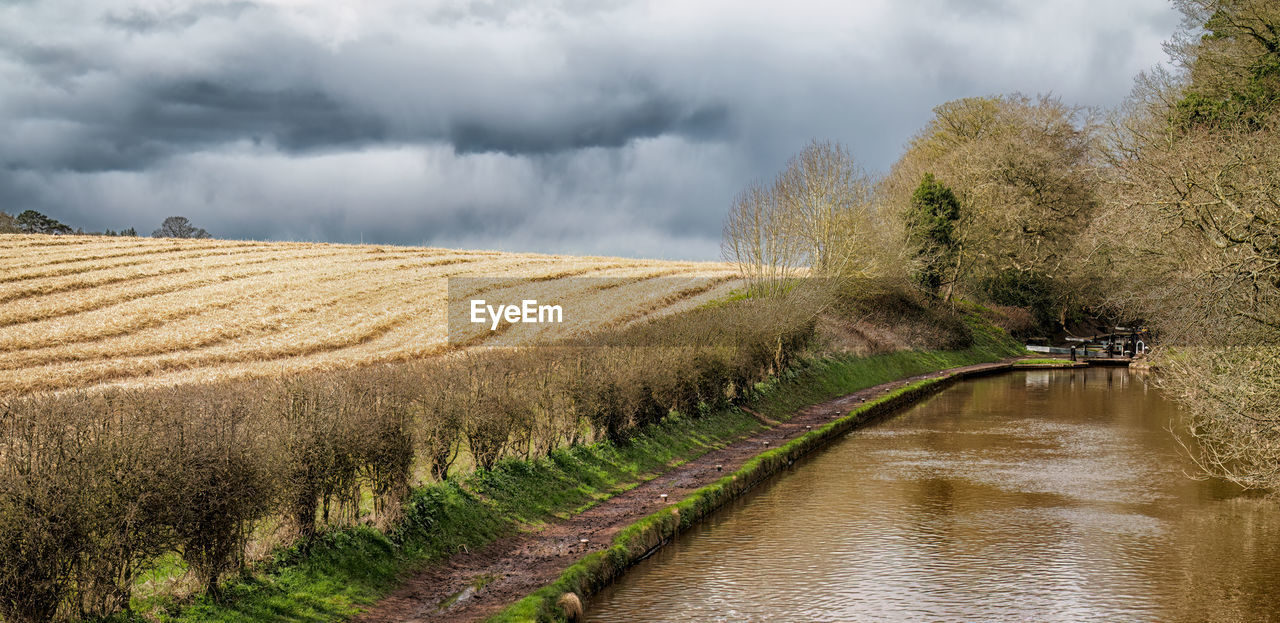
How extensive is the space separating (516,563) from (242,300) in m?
32.0

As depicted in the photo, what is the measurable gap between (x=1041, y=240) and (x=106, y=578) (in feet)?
188

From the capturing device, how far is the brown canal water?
11.3 meters

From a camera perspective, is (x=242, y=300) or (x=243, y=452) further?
(x=242, y=300)

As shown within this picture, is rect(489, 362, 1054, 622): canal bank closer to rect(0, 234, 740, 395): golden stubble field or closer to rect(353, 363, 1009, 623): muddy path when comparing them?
rect(353, 363, 1009, 623): muddy path

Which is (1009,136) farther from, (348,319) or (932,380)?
(348,319)

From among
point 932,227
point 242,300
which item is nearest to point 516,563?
point 242,300

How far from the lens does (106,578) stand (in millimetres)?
8297

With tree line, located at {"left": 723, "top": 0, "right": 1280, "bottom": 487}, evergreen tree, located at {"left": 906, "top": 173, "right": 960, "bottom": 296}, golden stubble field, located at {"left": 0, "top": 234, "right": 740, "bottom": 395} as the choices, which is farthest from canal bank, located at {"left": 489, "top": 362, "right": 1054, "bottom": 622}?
evergreen tree, located at {"left": 906, "top": 173, "right": 960, "bottom": 296}

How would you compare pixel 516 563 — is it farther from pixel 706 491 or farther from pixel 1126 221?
pixel 1126 221

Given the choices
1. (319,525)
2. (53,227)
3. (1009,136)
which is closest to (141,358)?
(319,525)

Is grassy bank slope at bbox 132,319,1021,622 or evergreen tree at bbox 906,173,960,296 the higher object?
evergreen tree at bbox 906,173,960,296

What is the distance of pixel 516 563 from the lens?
482 inches

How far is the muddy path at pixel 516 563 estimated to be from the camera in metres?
10.4

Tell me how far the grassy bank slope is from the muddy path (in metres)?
0.23
